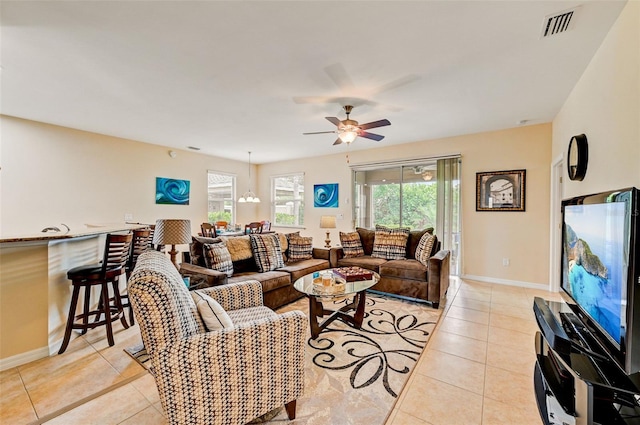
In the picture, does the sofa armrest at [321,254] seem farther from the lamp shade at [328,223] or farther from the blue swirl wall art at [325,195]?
the blue swirl wall art at [325,195]

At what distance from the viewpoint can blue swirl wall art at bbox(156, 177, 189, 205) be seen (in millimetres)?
5461

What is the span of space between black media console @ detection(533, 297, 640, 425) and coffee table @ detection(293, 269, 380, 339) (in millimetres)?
1428

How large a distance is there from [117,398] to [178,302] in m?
1.12

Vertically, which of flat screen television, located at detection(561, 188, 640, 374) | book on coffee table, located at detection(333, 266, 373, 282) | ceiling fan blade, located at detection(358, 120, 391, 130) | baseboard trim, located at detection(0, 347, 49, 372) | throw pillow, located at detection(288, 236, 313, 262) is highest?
ceiling fan blade, located at detection(358, 120, 391, 130)

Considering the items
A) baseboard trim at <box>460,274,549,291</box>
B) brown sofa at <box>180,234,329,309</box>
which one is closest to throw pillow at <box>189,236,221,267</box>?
brown sofa at <box>180,234,329,309</box>

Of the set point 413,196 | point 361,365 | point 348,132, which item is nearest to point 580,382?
point 361,365

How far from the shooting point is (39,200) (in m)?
4.04

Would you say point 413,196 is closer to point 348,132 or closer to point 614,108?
point 348,132

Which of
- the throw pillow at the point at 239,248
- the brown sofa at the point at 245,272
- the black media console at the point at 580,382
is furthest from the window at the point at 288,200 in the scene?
the black media console at the point at 580,382

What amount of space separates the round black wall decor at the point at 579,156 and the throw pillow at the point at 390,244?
2.08 meters

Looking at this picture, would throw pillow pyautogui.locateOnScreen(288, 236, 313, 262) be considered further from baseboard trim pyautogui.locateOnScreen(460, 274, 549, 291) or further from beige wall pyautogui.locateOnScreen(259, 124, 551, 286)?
baseboard trim pyautogui.locateOnScreen(460, 274, 549, 291)

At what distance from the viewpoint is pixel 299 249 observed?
13.5ft

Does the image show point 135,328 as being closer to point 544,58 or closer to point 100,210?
point 100,210

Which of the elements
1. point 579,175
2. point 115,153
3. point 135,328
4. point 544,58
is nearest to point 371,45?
point 544,58
